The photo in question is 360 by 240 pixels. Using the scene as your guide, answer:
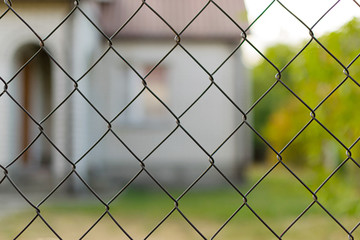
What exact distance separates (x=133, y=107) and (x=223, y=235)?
5607mm

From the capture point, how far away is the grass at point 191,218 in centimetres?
528

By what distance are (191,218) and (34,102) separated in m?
4.95

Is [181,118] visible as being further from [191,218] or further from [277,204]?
[191,218]

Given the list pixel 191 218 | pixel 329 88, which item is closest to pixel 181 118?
pixel 191 218

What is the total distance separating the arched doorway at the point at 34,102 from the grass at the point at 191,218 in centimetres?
204

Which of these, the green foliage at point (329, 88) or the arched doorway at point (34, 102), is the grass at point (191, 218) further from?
the arched doorway at point (34, 102)

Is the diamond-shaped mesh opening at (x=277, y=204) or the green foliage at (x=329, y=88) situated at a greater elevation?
the green foliage at (x=329, y=88)

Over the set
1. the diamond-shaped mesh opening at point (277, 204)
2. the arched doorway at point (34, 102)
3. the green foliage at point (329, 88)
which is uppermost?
the arched doorway at point (34, 102)

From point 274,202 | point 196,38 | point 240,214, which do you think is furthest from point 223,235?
point 196,38

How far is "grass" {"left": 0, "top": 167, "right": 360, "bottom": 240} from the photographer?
5.28 metres

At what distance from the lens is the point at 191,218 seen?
671 centimetres

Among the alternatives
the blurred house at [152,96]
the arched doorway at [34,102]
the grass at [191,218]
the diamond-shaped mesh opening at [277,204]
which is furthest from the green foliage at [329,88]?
the arched doorway at [34,102]

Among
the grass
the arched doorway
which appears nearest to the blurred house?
the arched doorway

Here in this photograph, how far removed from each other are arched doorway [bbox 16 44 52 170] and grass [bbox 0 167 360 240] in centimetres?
204
